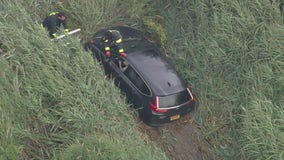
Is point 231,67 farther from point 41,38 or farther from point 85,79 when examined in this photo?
point 41,38

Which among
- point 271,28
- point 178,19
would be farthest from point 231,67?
point 178,19

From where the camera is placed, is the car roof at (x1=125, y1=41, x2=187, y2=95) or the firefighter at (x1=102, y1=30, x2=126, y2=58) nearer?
the car roof at (x1=125, y1=41, x2=187, y2=95)

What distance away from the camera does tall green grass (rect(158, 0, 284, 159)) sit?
257 inches

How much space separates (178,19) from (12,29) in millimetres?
4006

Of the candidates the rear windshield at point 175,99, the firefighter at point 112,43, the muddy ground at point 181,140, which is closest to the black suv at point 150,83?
the rear windshield at point 175,99

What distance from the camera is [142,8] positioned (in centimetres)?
930

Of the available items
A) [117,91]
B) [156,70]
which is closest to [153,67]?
[156,70]

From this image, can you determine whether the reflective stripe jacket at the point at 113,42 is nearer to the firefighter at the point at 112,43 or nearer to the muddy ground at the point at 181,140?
the firefighter at the point at 112,43

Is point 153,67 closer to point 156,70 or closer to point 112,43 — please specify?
point 156,70

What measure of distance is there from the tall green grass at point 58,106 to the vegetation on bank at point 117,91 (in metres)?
0.02

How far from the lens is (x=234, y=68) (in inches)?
301

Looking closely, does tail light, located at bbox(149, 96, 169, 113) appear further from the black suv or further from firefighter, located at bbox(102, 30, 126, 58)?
firefighter, located at bbox(102, 30, 126, 58)

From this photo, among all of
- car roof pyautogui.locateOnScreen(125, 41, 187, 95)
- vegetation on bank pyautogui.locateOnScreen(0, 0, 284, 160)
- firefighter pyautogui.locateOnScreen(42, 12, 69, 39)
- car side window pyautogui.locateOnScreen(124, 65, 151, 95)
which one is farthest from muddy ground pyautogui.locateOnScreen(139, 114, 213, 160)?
firefighter pyautogui.locateOnScreen(42, 12, 69, 39)

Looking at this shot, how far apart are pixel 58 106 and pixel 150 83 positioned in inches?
74.0
